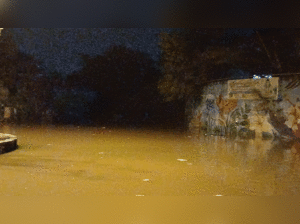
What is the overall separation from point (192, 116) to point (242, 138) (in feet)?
14.2

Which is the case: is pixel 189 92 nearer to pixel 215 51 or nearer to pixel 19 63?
pixel 215 51

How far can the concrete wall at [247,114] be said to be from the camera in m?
13.6

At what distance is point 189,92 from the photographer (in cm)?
1859

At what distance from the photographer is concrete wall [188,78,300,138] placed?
1365 centimetres

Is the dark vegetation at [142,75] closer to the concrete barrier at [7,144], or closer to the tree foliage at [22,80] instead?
the tree foliage at [22,80]

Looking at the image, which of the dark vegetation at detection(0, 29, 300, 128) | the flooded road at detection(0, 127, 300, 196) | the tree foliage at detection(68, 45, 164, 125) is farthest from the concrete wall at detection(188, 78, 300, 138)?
the tree foliage at detection(68, 45, 164, 125)

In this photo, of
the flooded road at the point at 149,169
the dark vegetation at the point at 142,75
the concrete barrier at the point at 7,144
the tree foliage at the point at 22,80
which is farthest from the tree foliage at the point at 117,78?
the concrete barrier at the point at 7,144

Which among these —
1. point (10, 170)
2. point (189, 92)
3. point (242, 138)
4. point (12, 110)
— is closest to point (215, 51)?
point (189, 92)

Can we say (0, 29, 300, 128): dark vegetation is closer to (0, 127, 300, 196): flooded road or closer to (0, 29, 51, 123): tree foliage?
(0, 29, 51, 123): tree foliage

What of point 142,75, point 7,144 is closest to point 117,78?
point 142,75

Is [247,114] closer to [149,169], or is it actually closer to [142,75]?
[149,169]

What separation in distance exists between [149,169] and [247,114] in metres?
8.02

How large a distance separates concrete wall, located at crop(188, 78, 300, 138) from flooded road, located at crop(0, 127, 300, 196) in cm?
199

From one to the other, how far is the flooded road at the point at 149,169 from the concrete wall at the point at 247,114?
78.4 inches
